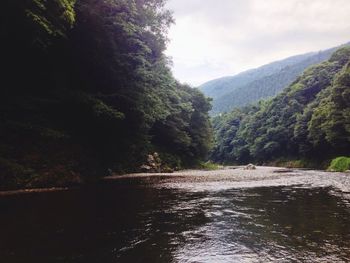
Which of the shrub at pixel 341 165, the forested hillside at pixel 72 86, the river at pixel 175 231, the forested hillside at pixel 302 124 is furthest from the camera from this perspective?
the forested hillside at pixel 302 124

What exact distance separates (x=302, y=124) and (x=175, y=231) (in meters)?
78.2

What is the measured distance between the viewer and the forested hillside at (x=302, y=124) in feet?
175

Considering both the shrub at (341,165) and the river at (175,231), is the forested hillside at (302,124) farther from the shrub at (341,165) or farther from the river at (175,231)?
the river at (175,231)

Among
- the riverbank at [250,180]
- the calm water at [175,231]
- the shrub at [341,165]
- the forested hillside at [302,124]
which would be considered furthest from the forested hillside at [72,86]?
the forested hillside at [302,124]

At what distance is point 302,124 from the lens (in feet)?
259

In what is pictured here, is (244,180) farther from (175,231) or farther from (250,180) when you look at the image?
(175,231)

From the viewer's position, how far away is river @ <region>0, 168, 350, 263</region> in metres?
5.34

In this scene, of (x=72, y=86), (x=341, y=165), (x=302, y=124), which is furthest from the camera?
(x=302, y=124)

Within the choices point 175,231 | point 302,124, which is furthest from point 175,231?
point 302,124

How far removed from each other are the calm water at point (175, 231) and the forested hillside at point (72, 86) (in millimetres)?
5821

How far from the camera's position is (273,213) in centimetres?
903

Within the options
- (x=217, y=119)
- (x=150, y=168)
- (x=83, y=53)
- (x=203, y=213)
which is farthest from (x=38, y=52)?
(x=217, y=119)

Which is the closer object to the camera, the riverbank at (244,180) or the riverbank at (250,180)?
the riverbank at (244,180)

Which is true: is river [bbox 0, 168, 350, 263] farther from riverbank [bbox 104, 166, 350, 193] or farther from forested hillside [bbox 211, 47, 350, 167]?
forested hillside [bbox 211, 47, 350, 167]
